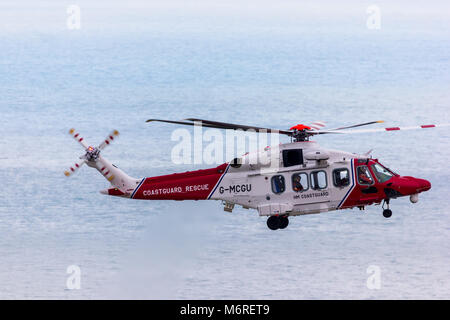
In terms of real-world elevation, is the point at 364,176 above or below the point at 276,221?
above

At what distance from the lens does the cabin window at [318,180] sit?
43.1m

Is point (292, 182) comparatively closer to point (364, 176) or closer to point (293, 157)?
point (293, 157)

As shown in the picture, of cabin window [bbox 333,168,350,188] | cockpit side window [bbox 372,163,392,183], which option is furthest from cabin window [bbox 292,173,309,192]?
cockpit side window [bbox 372,163,392,183]

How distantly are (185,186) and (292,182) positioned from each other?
15.2ft

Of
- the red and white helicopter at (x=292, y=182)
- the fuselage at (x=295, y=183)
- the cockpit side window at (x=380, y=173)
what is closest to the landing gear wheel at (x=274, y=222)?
the red and white helicopter at (x=292, y=182)

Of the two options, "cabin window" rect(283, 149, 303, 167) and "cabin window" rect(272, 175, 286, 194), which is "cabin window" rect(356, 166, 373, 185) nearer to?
"cabin window" rect(283, 149, 303, 167)

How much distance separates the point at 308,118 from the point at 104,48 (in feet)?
201

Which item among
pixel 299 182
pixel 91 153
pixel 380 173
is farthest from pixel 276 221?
pixel 91 153

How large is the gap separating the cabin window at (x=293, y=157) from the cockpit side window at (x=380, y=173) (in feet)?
10.9

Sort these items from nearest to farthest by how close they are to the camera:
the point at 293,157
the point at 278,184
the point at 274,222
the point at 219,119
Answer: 1. the point at 293,157
2. the point at 278,184
3. the point at 274,222
4. the point at 219,119

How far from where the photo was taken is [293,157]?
4294cm

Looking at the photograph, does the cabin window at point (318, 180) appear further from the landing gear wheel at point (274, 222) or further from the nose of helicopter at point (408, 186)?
the nose of helicopter at point (408, 186)

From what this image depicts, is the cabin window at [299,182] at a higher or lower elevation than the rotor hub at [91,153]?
lower

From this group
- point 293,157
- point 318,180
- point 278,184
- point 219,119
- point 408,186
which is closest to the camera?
point 293,157
